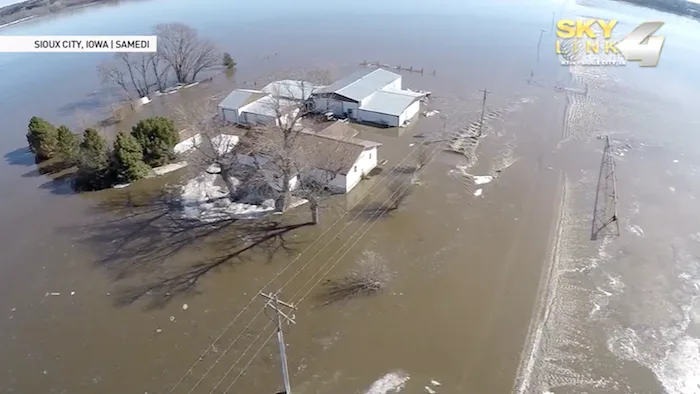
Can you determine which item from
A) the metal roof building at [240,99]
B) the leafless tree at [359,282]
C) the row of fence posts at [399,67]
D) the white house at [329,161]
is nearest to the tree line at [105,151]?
the white house at [329,161]

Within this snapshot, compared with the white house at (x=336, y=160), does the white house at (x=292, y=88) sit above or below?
above

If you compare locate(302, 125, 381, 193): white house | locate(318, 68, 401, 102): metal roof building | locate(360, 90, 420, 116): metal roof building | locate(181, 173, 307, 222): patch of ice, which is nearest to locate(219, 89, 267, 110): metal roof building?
locate(318, 68, 401, 102): metal roof building

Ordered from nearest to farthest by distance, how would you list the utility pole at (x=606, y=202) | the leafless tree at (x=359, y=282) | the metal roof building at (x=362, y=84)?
the leafless tree at (x=359, y=282)
the utility pole at (x=606, y=202)
the metal roof building at (x=362, y=84)

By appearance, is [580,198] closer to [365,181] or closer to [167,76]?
[365,181]

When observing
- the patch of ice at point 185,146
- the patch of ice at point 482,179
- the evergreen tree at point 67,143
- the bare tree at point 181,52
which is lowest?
the patch of ice at point 482,179

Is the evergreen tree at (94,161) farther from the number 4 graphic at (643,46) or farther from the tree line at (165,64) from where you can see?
the number 4 graphic at (643,46)

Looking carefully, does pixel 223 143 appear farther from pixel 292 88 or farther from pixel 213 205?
pixel 292 88

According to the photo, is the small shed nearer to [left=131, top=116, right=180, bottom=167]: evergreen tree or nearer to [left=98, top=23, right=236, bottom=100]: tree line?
[left=131, top=116, right=180, bottom=167]: evergreen tree
